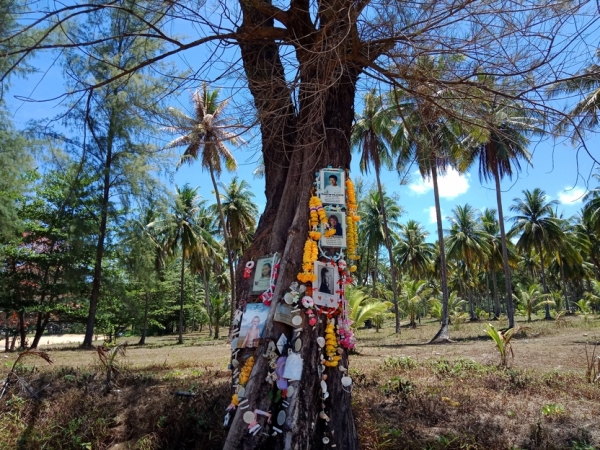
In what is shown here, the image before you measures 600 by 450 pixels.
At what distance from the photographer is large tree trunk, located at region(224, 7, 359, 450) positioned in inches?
105

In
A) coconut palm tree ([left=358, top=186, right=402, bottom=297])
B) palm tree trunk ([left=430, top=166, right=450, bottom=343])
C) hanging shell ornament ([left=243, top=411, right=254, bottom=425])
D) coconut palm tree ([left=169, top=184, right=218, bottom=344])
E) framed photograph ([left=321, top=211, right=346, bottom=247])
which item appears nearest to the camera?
hanging shell ornament ([left=243, top=411, right=254, bottom=425])

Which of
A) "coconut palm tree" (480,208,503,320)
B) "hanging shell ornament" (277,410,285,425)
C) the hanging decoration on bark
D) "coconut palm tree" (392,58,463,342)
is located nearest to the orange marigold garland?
the hanging decoration on bark

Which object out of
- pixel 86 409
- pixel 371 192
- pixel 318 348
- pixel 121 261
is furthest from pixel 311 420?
pixel 371 192

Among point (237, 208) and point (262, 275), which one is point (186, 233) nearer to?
point (237, 208)

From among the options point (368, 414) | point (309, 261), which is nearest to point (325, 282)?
point (309, 261)

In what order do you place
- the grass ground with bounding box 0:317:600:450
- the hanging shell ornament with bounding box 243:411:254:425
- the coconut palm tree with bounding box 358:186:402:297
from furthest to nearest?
1. the coconut palm tree with bounding box 358:186:402:297
2. the grass ground with bounding box 0:317:600:450
3. the hanging shell ornament with bounding box 243:411:254:425

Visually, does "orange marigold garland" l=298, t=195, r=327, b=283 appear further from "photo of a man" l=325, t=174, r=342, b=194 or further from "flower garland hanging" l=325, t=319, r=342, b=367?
"flower garland hanging" l=325, t=319, r=342, b=367

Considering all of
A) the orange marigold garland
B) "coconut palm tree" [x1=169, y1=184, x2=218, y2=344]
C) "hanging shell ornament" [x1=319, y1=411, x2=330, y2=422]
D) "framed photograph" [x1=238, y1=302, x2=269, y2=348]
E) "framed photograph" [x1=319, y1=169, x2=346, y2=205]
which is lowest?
"hanging shell ornament" [x1=319, y1=411, x2=330, y2=422]

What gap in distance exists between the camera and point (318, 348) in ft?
9.39

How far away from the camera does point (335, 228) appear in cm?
316

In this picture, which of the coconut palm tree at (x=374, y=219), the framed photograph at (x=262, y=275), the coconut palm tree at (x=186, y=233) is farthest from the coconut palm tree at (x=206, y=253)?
the framed photograph at (x=262, y=275)

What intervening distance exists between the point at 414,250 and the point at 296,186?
117ft

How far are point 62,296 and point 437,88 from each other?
58.7ft

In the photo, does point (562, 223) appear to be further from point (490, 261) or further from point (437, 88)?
point (437, 88)
